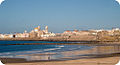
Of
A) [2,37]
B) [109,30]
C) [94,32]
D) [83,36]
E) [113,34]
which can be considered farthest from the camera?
[2,37]

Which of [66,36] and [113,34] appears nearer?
[113,34]

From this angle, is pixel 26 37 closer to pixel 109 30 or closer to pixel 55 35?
pixel 55 35

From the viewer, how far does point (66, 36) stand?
6309cm

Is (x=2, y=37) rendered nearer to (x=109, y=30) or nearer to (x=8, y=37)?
(x=8, y=37)

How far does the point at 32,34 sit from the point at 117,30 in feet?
81.5

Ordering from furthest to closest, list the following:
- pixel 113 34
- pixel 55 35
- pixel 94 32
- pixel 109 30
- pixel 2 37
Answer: pixel 55 35, pixel 2 37, pixel 94 32, pixel 109 30, pixel 113 34

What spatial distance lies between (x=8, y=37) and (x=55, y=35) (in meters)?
15.1

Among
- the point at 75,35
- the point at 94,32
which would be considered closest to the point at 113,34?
the point at 94,32

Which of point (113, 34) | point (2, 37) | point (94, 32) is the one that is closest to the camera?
point (113, 34)

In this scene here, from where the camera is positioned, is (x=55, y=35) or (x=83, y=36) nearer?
(x=83, y=36)

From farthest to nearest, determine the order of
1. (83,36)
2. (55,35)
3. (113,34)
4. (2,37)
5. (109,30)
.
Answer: (55,35) < (2,37) < (83,36) < (109,30) < (113,34)

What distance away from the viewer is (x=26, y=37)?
2237 inches

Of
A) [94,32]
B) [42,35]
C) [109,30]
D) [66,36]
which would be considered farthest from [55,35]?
[109,30]

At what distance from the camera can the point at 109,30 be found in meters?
43.2
